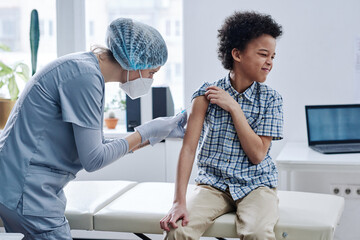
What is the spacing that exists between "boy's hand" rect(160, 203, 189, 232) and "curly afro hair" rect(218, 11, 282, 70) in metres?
0.57

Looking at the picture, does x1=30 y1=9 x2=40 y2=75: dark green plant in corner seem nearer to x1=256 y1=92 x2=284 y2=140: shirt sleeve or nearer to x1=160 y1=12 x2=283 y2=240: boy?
x1=160 y1=12 x2=283 y2=240: boy

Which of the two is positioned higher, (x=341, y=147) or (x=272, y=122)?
(x=272, y=122)

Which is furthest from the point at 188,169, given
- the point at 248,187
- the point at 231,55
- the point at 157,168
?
the point at 157,168

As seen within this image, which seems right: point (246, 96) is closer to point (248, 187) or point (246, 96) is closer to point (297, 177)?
point (248, 187)

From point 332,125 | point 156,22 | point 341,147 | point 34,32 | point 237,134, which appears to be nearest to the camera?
point 237,134

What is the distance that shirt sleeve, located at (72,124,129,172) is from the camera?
4.33ft

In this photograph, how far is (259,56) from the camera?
1581 mm

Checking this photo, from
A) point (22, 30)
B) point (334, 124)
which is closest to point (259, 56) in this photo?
point (334, 124)

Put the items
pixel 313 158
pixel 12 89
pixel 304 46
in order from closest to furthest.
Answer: pixel 313 158 → pixel 304 46 → pixel 12 89

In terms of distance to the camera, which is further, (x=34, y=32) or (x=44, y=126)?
(x=34, y=32)

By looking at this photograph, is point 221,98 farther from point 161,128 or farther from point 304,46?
point 304,46

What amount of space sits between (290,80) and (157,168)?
0.88m

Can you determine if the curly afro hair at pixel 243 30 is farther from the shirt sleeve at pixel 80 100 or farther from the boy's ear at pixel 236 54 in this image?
the shirt sleeve at pixel 80 100

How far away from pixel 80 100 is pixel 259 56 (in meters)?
0.65
